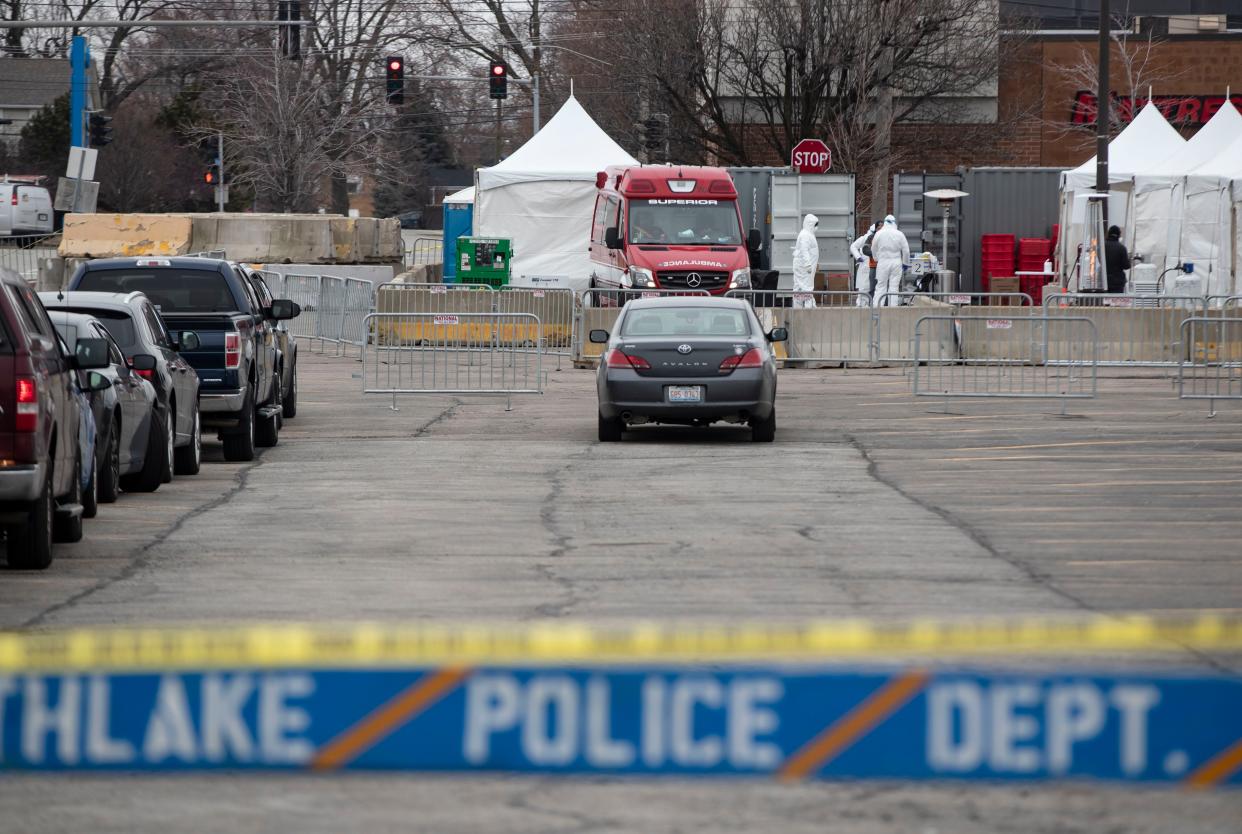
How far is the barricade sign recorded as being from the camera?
4.44m

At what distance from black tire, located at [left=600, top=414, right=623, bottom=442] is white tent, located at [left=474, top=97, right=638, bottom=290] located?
20.0 m

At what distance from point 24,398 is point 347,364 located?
2071cm

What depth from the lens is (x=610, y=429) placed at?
19094mm

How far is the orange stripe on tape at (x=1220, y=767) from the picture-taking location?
4.53 metres

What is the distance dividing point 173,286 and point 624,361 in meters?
4.26

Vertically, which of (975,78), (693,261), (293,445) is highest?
(975,78)

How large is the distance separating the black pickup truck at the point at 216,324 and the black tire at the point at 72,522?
483 centimetres

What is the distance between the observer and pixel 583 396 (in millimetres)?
24844

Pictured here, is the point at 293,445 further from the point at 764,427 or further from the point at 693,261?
the point at 693,261

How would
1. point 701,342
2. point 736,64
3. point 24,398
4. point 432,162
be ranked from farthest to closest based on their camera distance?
point 432,162, point 736,64, point 701,342, point 24,398

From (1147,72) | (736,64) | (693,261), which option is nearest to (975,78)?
(736,64)

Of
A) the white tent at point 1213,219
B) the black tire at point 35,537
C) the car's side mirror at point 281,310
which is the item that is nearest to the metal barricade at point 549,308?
the car's side mirror at point 281,310

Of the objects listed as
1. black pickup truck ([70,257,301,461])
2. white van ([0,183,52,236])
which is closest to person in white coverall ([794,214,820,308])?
black pickup truck ([70,257,301,461])

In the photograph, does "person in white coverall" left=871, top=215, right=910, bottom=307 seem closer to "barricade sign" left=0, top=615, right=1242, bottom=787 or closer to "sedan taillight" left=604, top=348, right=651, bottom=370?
"sedan taillight" left=604, top=348, right=651, bottom=370
